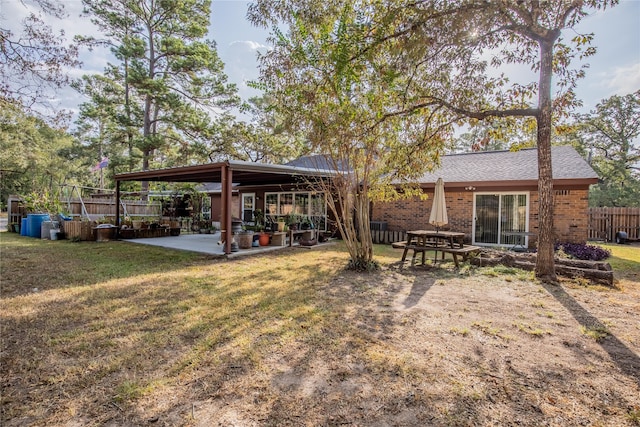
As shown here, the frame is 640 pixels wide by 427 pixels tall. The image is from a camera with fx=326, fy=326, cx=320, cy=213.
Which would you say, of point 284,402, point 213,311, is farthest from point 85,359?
point 284,402

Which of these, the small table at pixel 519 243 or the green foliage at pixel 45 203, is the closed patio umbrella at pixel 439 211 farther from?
the green foliage at pixel 45 203

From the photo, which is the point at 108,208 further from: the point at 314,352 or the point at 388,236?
the point at 314,352

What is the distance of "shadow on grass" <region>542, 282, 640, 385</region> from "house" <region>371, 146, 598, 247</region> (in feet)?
17.2

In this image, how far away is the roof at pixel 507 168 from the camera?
1048 cm

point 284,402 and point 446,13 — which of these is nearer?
point 284,402

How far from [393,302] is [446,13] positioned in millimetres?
4196

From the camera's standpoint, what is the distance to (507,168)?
12164 mm

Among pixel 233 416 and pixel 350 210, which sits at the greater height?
pixel 350 210

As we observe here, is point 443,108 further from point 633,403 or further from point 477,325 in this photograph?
point 633,403

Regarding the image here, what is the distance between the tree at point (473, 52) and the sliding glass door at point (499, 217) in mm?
5160

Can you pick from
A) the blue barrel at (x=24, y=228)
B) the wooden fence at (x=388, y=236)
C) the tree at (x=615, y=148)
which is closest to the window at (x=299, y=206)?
the wooden fence at (x=388, y=236)

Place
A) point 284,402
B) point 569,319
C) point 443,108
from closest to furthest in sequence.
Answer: point 284,402, point 569,319, point 443,108

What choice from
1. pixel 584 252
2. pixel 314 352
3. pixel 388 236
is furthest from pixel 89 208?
pixel 584 252

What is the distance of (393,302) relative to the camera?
4.80 m
